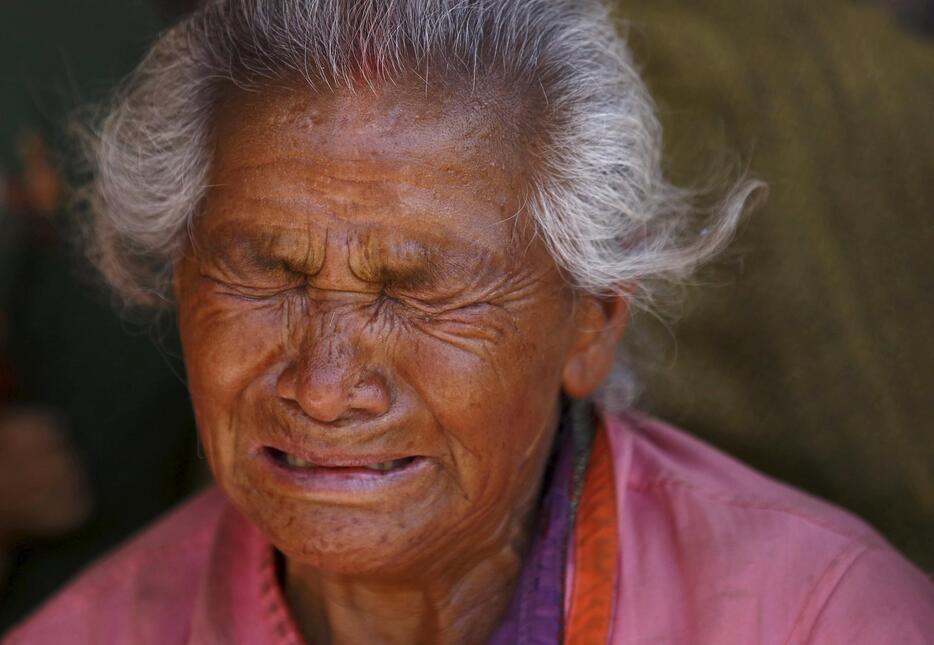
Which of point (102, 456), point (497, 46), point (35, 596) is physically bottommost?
point (35, 596)

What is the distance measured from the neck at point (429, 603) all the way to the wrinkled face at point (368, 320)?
21 centimetres

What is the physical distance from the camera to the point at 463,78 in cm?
196

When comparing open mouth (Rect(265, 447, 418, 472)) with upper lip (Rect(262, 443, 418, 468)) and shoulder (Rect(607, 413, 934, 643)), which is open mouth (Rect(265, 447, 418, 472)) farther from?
shoulder (Rect(607, 413, 934, 643))

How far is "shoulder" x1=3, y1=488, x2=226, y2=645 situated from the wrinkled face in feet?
1.69

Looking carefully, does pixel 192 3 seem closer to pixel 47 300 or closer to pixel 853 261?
pixel 47 300

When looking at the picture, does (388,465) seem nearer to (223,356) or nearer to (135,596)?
(223,356)

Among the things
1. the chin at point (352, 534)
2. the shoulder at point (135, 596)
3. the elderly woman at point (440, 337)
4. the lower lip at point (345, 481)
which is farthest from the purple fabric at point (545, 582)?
the shoulder at point (135, 596)

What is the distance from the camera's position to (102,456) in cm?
392

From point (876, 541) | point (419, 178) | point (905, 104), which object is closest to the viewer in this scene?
point (419, 178)

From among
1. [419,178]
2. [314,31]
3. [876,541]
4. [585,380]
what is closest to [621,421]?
[585,380]

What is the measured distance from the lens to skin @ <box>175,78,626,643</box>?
193cm

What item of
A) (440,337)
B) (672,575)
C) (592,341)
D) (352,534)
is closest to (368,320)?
(440,337)

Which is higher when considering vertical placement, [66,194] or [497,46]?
[497,46]

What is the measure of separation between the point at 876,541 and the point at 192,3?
8.92 feet
